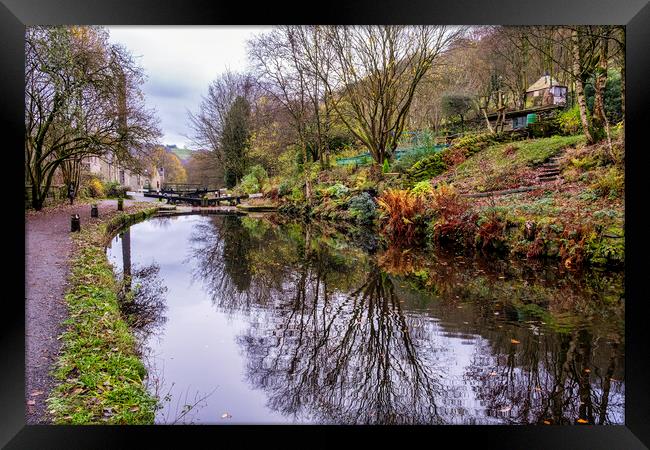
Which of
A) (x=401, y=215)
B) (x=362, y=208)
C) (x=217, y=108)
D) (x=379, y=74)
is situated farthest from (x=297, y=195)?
(x=379, y=74)

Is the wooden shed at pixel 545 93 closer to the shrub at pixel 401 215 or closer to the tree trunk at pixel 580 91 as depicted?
the tree trunk at pixel 580 91

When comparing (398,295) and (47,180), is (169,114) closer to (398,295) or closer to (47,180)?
(47,180)

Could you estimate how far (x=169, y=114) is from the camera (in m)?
5.64

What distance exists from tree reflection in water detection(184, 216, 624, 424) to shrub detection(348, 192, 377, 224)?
217cm

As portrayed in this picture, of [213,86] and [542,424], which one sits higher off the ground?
[213,86]

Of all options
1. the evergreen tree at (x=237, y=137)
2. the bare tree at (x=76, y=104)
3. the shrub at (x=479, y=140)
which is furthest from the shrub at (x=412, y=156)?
the bare tree at (x=76, y=104)

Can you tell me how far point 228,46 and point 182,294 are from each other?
2.72m

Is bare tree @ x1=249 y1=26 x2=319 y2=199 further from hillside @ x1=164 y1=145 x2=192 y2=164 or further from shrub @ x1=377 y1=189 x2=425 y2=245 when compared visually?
shrub @ x1=377 y1=189 x2=425 y2=245

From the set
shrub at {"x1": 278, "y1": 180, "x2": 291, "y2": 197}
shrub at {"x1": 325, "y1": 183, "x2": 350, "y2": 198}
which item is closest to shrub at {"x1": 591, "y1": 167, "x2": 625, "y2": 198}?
shrub at {"x1": 325, "y1": 183, "x2": 350, "y2": 198}

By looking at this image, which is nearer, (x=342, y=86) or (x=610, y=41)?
(x=610, y=41)
